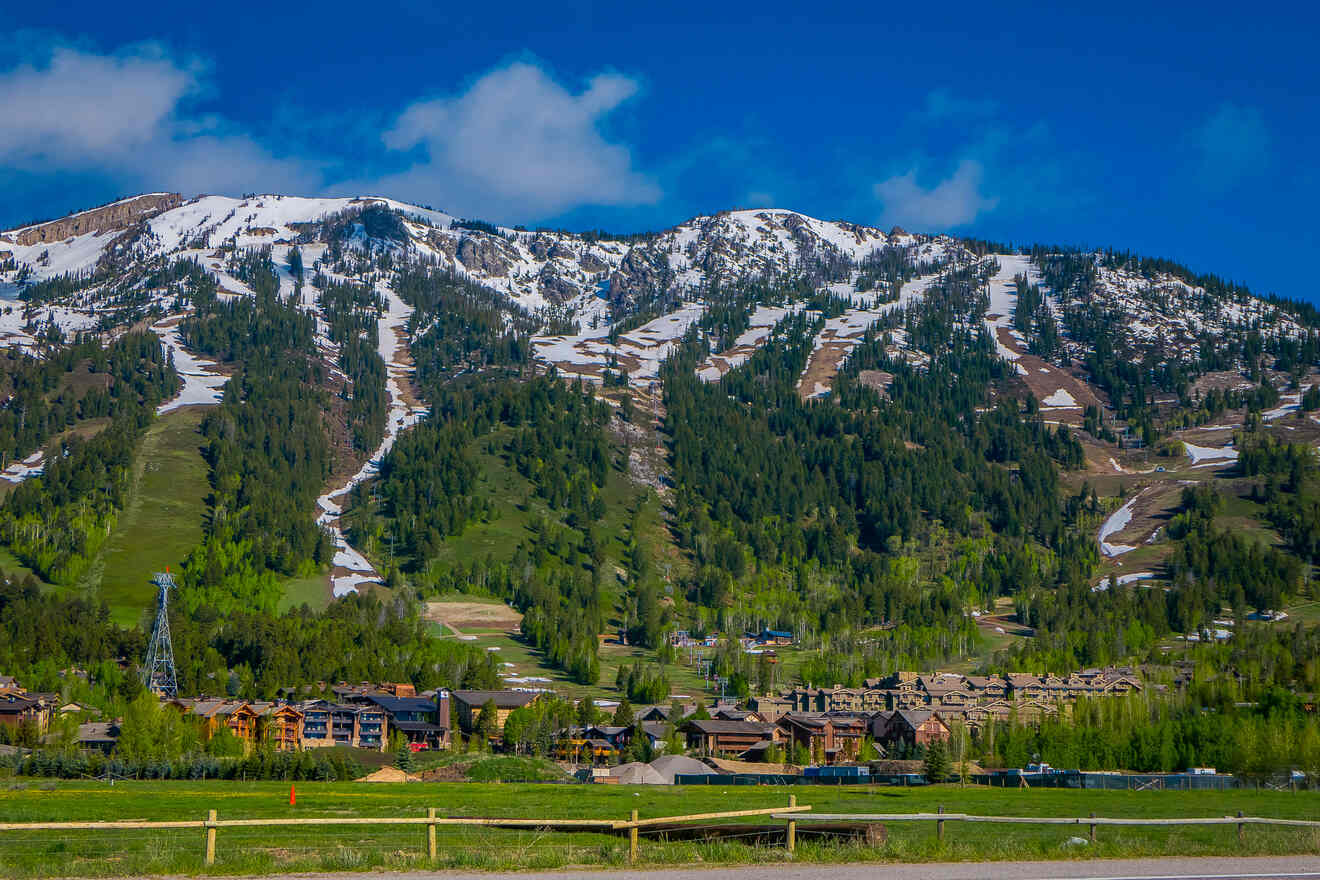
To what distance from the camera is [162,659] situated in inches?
6407

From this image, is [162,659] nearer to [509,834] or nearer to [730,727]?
[730,727]

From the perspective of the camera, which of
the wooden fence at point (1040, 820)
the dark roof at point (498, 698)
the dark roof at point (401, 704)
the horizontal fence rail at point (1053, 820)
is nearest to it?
the wooden fence at point (1040, 820)

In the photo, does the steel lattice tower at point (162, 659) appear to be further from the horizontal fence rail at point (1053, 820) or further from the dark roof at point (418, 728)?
the horizontal fence rail at point (1053, 820)

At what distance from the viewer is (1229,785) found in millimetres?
95188

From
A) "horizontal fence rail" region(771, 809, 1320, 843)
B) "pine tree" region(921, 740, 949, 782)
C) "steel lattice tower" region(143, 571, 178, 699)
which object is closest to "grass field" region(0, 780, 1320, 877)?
→ "horizontal fence rail" region(771, 809, 1320, 843)

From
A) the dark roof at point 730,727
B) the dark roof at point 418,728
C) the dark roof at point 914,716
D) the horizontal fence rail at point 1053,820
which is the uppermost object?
the horizontal fence rail at point 1053,820

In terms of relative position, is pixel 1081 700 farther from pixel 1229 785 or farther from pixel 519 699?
pixel 519 699

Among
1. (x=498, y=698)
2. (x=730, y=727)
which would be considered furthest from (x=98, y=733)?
(x=730, y=727)

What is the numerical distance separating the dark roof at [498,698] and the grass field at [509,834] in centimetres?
8959

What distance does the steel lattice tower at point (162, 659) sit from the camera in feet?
525

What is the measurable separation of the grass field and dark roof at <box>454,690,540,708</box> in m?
89.6

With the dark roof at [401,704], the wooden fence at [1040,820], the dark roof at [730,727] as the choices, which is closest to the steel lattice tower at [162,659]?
the dark roof at [401,704]

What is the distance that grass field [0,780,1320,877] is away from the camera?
30484 mm

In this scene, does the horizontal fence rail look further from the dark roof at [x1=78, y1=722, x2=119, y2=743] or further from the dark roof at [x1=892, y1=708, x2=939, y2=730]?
Answer: the dark roof at [x1=892, y1=708, x2=939, y2=730]
